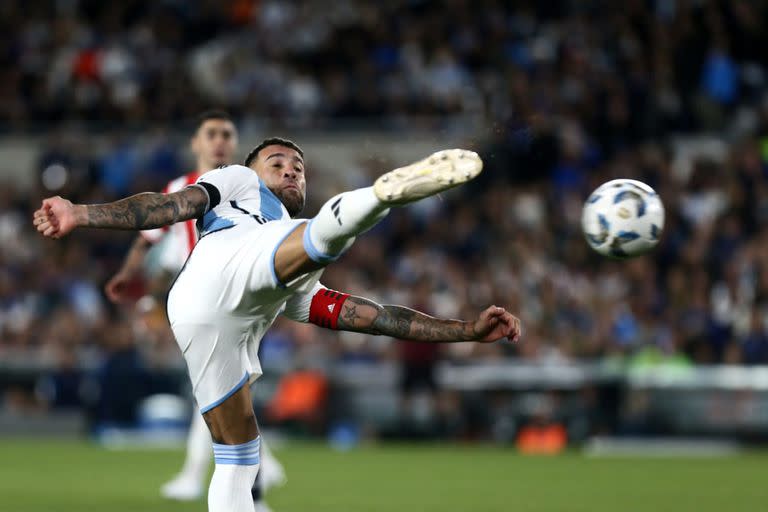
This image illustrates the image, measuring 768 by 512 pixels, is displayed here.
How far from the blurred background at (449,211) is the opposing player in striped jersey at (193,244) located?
146 inches

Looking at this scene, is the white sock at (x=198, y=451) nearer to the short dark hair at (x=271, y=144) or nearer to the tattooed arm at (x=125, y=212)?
the short dark hair at (x=271, y=144)

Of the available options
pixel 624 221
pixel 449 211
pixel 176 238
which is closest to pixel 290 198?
pixel 624 221

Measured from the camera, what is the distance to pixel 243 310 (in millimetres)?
6109

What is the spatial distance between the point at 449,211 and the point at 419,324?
1268 centimetres

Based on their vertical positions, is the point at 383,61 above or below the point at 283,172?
above

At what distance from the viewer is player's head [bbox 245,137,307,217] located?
21.4ft

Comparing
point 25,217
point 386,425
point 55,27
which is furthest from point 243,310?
point 55,27

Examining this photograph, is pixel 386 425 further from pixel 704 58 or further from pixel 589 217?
pixel 589 217

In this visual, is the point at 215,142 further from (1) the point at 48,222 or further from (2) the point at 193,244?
(1) the point at 48,222

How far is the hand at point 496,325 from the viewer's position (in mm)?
6043

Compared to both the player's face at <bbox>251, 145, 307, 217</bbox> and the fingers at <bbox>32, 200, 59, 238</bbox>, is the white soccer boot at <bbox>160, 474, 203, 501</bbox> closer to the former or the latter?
the player's face at <bbox>251, 145, 307, 217</bbox>

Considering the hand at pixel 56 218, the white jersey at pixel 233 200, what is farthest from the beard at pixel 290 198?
the hand at pixel 56 218

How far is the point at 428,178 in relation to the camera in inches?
214

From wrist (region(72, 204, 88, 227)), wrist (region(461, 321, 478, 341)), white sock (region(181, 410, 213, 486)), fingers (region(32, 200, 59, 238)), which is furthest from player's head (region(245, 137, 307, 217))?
white sock (region(181, 410, 213, 486))
